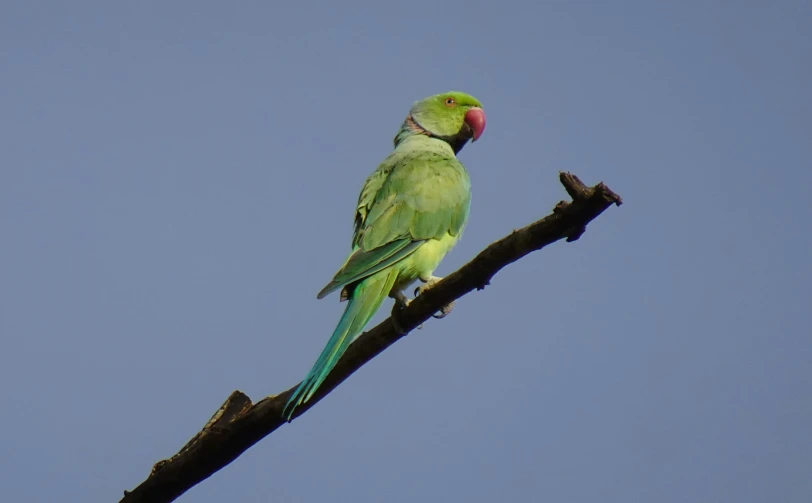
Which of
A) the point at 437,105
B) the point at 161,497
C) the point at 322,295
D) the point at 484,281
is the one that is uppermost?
the point at 437,105

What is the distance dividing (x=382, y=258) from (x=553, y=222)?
1417 millimetres


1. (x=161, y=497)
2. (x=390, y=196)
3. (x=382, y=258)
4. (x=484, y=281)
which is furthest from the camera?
(x=390, y=196)

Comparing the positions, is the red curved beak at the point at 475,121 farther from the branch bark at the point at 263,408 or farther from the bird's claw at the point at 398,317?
the branch bark at the point at 263,408

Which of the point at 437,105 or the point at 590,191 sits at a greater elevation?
the point at 437,105

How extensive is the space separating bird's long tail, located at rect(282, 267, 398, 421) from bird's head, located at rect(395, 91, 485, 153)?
2340 millimetres

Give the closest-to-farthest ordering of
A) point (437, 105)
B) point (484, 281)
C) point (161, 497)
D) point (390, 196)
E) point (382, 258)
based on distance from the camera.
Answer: point (484, 281), point (161, 497), point (382, 258), point (390, 196), point (437, 105)

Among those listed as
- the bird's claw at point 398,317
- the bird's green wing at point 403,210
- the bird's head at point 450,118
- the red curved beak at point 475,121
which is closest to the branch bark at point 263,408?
the bird's claw at point 398,317

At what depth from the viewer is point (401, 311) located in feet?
14.0

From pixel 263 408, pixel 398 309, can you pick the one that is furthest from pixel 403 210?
pixel 263 408

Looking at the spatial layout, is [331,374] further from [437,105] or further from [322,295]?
[437,105]

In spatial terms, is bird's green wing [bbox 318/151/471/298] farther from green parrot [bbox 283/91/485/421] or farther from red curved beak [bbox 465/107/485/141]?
red curved beak [bbox 465/107/485/141]

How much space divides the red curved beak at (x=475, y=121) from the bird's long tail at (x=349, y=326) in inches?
99.0

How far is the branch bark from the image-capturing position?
3.86 meters

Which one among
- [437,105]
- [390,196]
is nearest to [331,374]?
[390,196]
